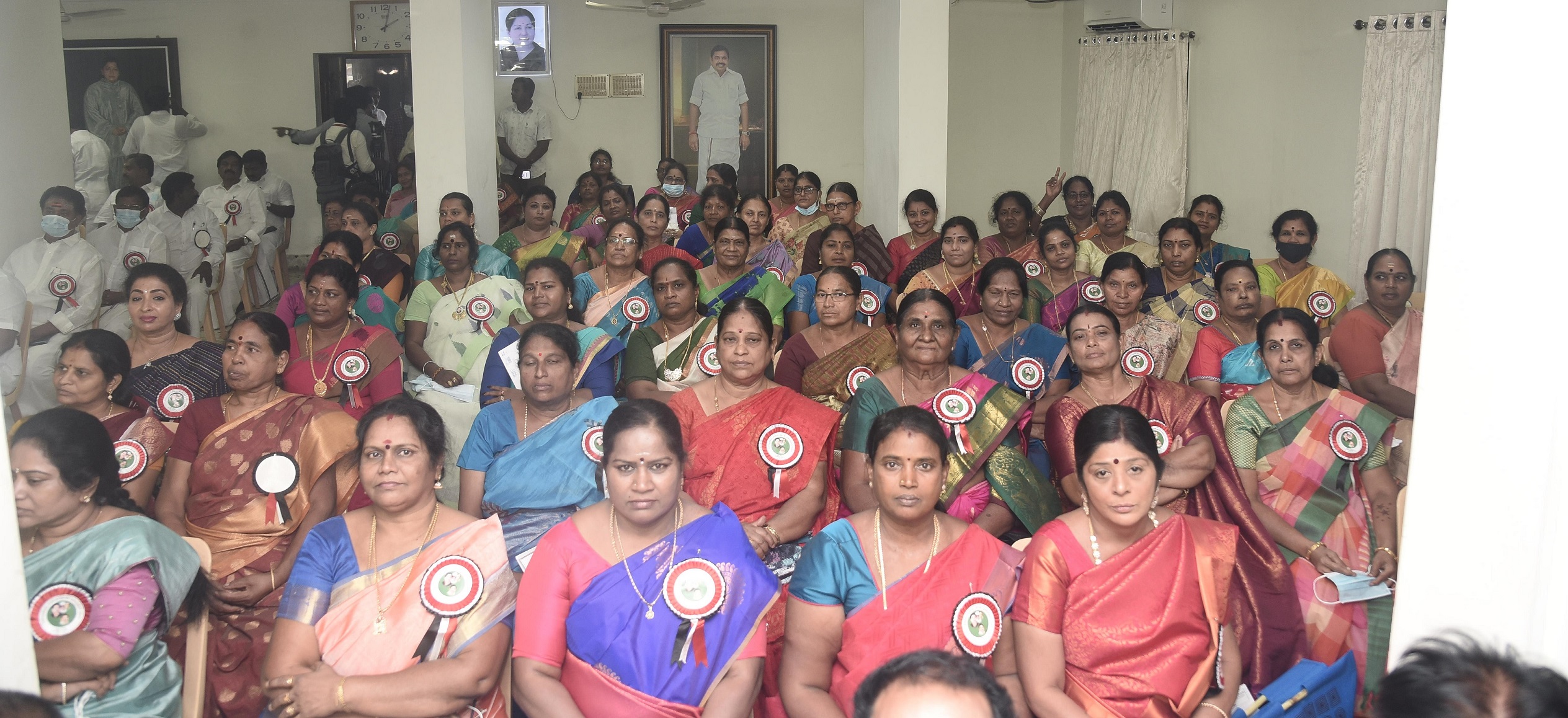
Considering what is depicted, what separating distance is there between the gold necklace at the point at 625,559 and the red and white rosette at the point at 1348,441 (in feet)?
6.29

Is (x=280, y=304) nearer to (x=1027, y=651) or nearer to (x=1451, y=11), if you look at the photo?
(x=1027, y=651)

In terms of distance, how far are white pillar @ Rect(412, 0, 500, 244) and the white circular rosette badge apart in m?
3.41

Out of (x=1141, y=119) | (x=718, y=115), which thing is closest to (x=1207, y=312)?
(x=1141, y=119)

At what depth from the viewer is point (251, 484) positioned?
3189 mm

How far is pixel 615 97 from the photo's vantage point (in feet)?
33.1

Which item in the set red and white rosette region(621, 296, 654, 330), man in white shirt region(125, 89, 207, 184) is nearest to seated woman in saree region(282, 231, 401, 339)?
red and white rosette region(621, 296, 654, 330)

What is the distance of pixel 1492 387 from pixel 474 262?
14.7 feet

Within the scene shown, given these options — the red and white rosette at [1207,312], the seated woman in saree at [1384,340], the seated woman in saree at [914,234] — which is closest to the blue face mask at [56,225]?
the seated woman in saree at [914,234]

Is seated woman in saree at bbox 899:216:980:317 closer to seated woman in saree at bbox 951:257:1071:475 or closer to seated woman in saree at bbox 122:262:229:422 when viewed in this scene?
seated woman in saree at bbox 951:257:1071:475

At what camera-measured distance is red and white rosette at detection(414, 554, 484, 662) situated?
7.93 feet

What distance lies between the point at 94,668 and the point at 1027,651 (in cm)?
185

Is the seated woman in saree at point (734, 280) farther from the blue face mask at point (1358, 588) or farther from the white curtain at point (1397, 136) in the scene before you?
Answer: the white curtain at point (1397, 136)

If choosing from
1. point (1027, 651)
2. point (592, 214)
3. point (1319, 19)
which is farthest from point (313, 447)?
point (1319, 19)

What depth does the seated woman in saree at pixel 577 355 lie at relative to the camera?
13.1ft
